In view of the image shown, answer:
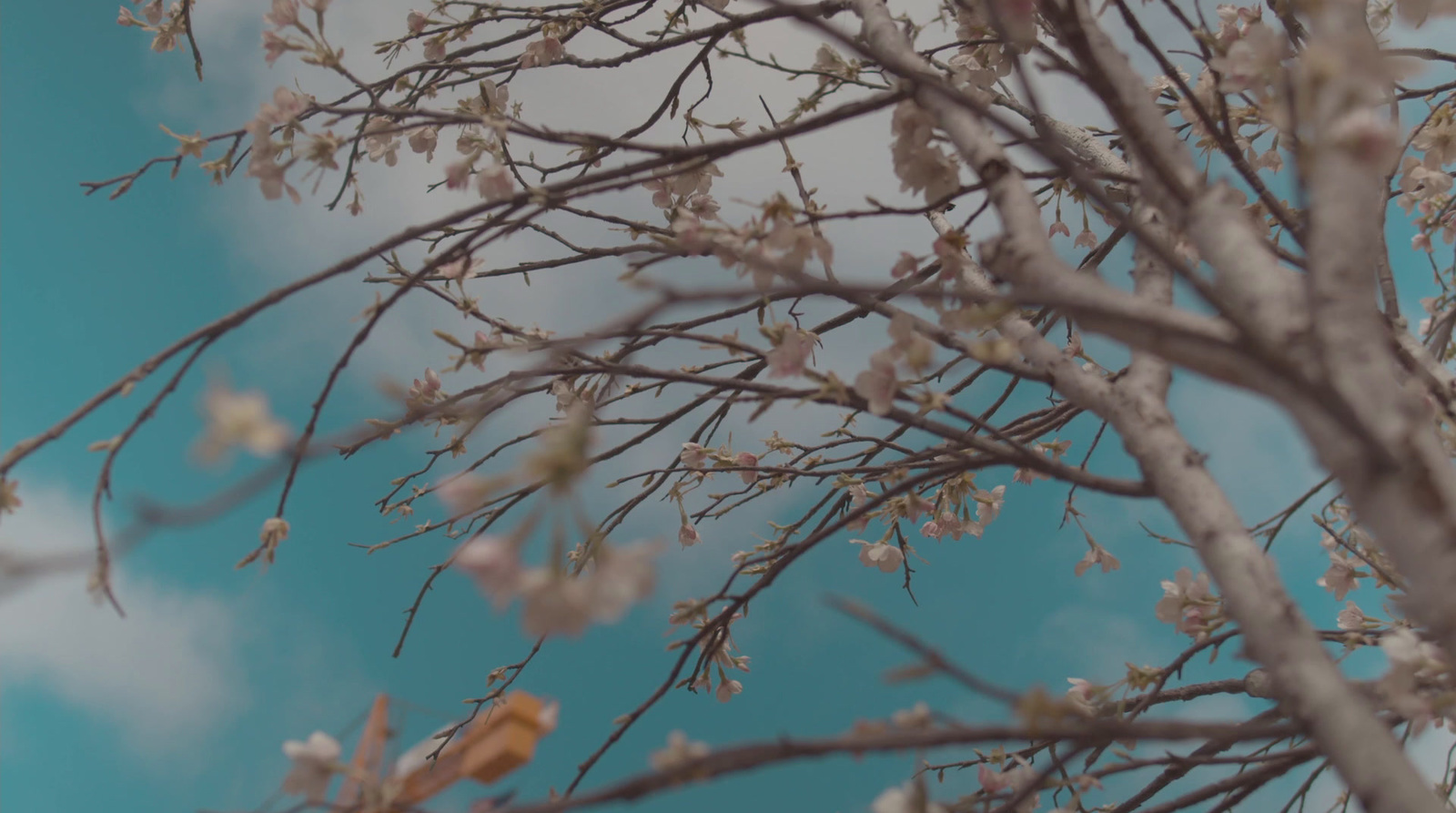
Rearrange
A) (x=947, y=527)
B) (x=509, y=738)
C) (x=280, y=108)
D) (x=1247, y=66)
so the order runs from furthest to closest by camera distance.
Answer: (x=947, y=527), (x=280, y=108), (x=1247, y=66), (x=509, y=738)

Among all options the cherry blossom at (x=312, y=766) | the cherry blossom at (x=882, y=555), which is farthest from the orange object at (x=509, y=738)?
the cherry blossom at (x=882, y=555)

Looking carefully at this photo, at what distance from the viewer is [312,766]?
964 millimetres

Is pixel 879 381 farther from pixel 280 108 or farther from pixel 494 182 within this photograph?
pixel 280 108

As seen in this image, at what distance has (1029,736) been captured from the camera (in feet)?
2.59

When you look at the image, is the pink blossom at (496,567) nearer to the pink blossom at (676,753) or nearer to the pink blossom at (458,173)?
the pink blossom at (676,753)

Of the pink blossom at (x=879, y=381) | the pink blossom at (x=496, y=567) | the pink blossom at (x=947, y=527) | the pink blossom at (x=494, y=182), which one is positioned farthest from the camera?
the pink blossom at (x=947, y=527)

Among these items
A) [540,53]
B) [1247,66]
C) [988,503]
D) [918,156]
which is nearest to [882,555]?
[988,503]

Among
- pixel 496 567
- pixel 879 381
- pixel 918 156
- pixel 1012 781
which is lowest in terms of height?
pixel 1012 781

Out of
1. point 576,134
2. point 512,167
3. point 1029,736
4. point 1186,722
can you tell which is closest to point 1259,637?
point 1186,722

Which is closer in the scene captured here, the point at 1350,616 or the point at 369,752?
the point at 369,752

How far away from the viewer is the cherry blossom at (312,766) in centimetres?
95

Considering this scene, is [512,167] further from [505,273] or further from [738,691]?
[738,691]

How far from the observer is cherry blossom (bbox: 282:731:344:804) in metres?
0.95

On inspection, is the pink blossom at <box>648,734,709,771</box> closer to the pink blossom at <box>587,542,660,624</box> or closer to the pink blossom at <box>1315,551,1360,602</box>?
the pink blossom at <box>587,542,660,624</box>
